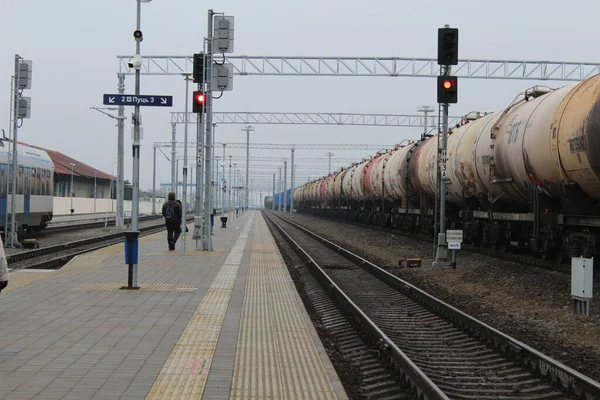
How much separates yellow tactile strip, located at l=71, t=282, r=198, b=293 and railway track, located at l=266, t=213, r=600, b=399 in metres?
2.72

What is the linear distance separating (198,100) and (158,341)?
44.7 ft

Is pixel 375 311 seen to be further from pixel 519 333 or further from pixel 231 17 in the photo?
pixel 231 17

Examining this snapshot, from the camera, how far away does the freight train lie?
12.0m

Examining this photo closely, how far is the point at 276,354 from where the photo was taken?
689 centimetres

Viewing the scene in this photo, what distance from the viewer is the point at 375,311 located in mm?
10930

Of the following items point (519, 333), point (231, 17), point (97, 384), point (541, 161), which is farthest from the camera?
point (231, 17)

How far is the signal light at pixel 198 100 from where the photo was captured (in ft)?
65.2

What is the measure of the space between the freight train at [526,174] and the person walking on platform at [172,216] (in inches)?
311

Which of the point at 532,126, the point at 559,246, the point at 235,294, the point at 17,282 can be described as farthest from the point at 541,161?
the point at 17,282

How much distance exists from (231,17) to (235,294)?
11062 millimetres

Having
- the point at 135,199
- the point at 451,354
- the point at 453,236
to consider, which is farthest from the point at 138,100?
the point at 453,236

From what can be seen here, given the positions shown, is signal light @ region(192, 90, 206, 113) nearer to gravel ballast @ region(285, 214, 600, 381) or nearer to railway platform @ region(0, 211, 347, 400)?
gravel ballast @ region(285, 214, 600, 381)

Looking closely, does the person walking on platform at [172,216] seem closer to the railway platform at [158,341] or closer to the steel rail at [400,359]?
the railway platform at [158,341]

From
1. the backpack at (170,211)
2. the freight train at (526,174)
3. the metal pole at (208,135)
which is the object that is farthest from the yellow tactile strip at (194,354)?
the metal pole at (208,135)
